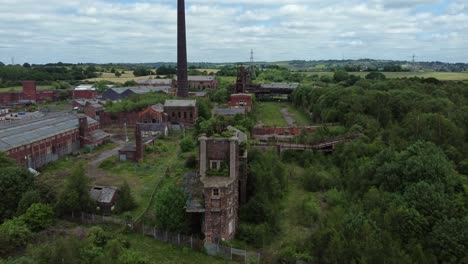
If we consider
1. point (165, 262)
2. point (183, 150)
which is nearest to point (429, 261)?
point (165, 262)

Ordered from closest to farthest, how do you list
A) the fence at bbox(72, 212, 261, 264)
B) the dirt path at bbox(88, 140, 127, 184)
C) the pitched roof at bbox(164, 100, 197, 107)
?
the fence at bbox(72, 212, 261, 264)
the dirt path at bbox(88, 140, 127, 184)
the pitched roof at bbox(164, 100, 197, 107)

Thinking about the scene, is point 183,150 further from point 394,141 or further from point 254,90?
point 254,90

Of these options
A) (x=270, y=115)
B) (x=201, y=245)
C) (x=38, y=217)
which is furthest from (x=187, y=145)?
(x=270, y=115)

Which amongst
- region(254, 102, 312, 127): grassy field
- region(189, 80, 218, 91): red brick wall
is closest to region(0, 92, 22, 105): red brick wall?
region(189, 80, 218, 91): red brick wall

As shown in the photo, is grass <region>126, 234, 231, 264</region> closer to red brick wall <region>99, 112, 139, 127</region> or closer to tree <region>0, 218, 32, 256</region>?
tree <region>0, 218, 32, 256</region>

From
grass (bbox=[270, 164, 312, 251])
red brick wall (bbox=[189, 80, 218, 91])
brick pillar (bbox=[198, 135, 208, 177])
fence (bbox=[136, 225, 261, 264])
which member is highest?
red brick wall (bbox=[189, 80, 218, 91])

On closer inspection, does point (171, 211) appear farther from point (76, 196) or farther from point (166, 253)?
point (76, 196)
